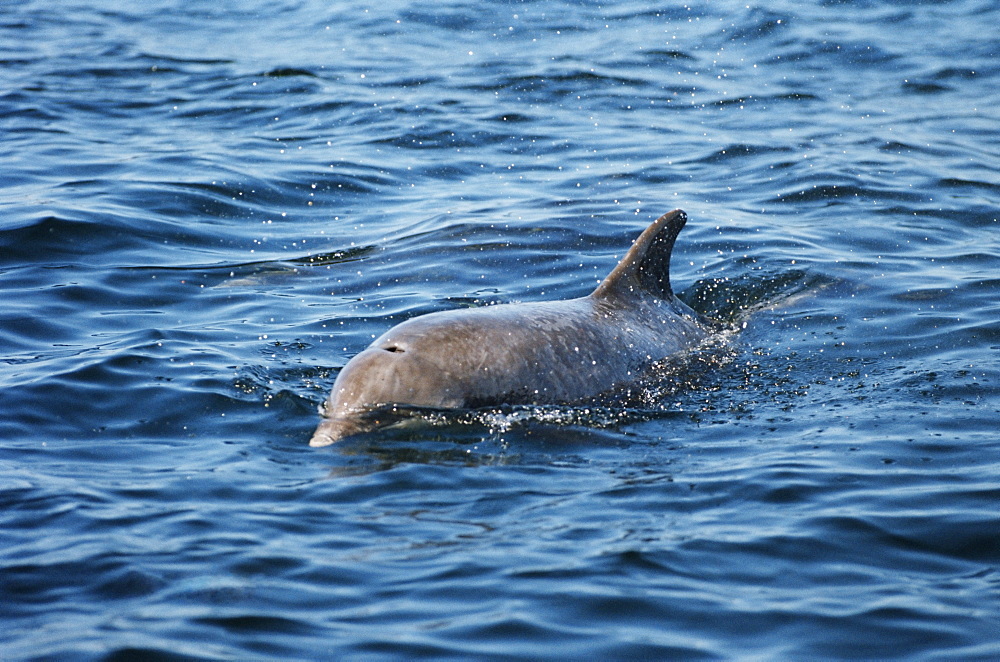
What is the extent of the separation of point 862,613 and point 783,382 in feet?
12.4

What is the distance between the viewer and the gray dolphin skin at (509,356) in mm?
7457

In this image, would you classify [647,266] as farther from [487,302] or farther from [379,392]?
[379,392]

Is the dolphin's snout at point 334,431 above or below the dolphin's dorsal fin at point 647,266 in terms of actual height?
below

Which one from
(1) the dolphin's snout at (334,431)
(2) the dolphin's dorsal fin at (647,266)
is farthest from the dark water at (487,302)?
(2) the dolphin's dorsal fin at (647,266)

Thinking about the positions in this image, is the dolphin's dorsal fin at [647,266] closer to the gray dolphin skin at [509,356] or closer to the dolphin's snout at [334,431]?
the gray dolphin skin at [509,356]

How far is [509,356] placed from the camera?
7891mm

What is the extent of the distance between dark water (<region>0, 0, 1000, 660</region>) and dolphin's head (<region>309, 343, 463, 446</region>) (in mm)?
165

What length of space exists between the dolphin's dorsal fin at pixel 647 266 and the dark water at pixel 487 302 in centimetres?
82

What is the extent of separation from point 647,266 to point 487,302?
201 cm

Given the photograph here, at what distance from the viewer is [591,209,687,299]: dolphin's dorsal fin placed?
30.4 feet

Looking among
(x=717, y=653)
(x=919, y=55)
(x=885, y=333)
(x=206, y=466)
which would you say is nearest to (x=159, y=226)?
(x=206, y=466)

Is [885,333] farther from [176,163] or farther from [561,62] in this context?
[561,62]

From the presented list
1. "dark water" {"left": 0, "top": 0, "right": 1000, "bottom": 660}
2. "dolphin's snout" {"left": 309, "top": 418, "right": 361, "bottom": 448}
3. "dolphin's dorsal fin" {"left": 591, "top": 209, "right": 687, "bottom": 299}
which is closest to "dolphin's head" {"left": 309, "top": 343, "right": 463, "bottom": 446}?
"dolphin's snout" {"left": 309, "top": 418, "right": 361, "bottom": 448}

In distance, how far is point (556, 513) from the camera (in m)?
6.40
